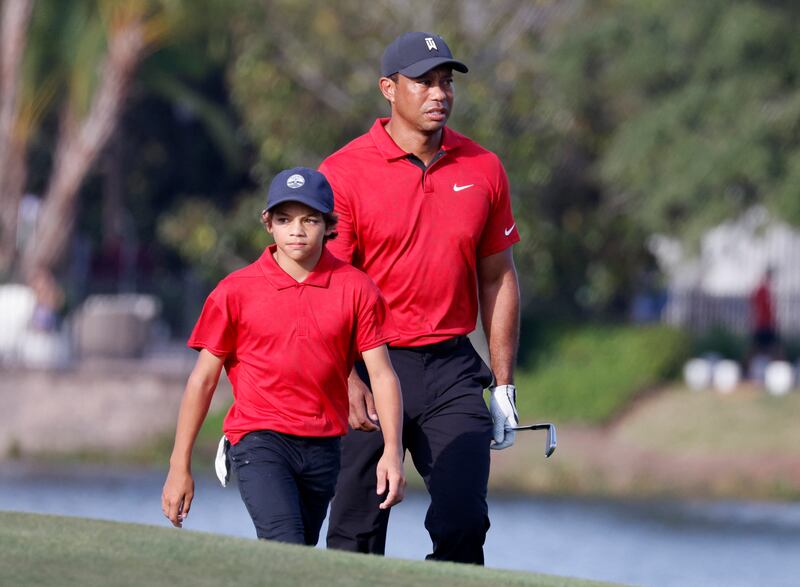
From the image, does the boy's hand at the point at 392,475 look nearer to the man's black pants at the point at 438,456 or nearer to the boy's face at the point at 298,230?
the man's black pants at the point at 438,456

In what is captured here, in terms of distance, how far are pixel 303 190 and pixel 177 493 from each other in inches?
43.7

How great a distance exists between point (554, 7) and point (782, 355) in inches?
227

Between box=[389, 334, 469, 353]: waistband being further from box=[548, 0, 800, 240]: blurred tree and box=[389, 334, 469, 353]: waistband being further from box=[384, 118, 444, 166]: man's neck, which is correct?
box=[548, 0, 800, 240]: blurred tree

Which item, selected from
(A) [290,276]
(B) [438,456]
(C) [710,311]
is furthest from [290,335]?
(C) [710,311]

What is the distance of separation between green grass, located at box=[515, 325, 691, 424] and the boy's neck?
20.3 metres

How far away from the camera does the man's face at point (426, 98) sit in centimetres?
795

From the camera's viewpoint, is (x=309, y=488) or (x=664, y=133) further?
(x=664, y=133)

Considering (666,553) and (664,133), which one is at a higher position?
(664,133)

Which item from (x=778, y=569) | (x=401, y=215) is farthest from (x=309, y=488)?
(x=778, y=569)

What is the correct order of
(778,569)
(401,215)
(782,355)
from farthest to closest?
(782,355)
(778,569)
(401,215)

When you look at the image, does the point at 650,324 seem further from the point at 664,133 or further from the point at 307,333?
the point at 307,333

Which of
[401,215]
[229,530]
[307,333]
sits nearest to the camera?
[307,333]

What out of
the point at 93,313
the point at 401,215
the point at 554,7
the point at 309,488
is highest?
the point at 554,7

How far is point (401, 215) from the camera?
7.88 meters
